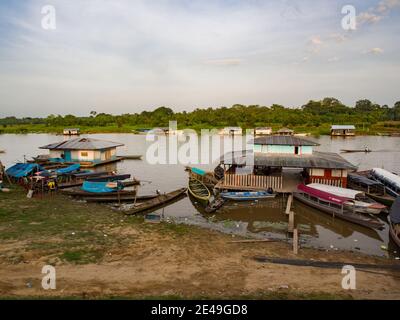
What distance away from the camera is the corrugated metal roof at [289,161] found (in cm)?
2339

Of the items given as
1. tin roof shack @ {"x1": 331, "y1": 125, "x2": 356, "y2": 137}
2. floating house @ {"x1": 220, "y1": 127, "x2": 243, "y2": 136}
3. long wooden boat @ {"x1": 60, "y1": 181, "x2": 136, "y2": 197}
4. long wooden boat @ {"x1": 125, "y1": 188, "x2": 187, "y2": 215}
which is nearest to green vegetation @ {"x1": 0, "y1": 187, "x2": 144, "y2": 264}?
long wooden boat @ {"x1": 125, "y1": 188, "x2": 187, "y2": 215}

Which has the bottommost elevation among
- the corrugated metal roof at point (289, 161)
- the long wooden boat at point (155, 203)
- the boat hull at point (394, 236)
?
the boat hull at point (394, 236)

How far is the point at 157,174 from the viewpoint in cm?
3625

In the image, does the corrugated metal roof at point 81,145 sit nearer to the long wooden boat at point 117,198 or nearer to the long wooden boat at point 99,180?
the long wooden boat at point 99,180

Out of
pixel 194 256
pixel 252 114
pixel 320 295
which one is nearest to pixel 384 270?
pixel 320 295

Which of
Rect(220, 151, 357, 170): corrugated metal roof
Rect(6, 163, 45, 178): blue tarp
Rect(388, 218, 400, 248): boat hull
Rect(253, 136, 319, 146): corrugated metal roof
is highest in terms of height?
Rect(253, 136, 319, 146): corrugated metal roof

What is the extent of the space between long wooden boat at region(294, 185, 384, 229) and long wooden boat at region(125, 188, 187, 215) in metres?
9.06

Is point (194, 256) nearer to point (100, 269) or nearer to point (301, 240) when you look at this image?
point (100, 269)

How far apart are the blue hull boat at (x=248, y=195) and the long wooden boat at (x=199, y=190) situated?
1.43 m

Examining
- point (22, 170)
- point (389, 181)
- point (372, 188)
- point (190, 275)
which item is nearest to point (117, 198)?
point (22, 170)

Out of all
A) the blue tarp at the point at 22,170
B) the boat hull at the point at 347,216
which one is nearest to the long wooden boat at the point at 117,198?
the blue tarp at the point at 22,170

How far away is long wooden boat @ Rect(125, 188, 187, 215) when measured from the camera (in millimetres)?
20406

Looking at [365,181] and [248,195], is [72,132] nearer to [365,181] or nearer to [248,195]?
[248,195]
